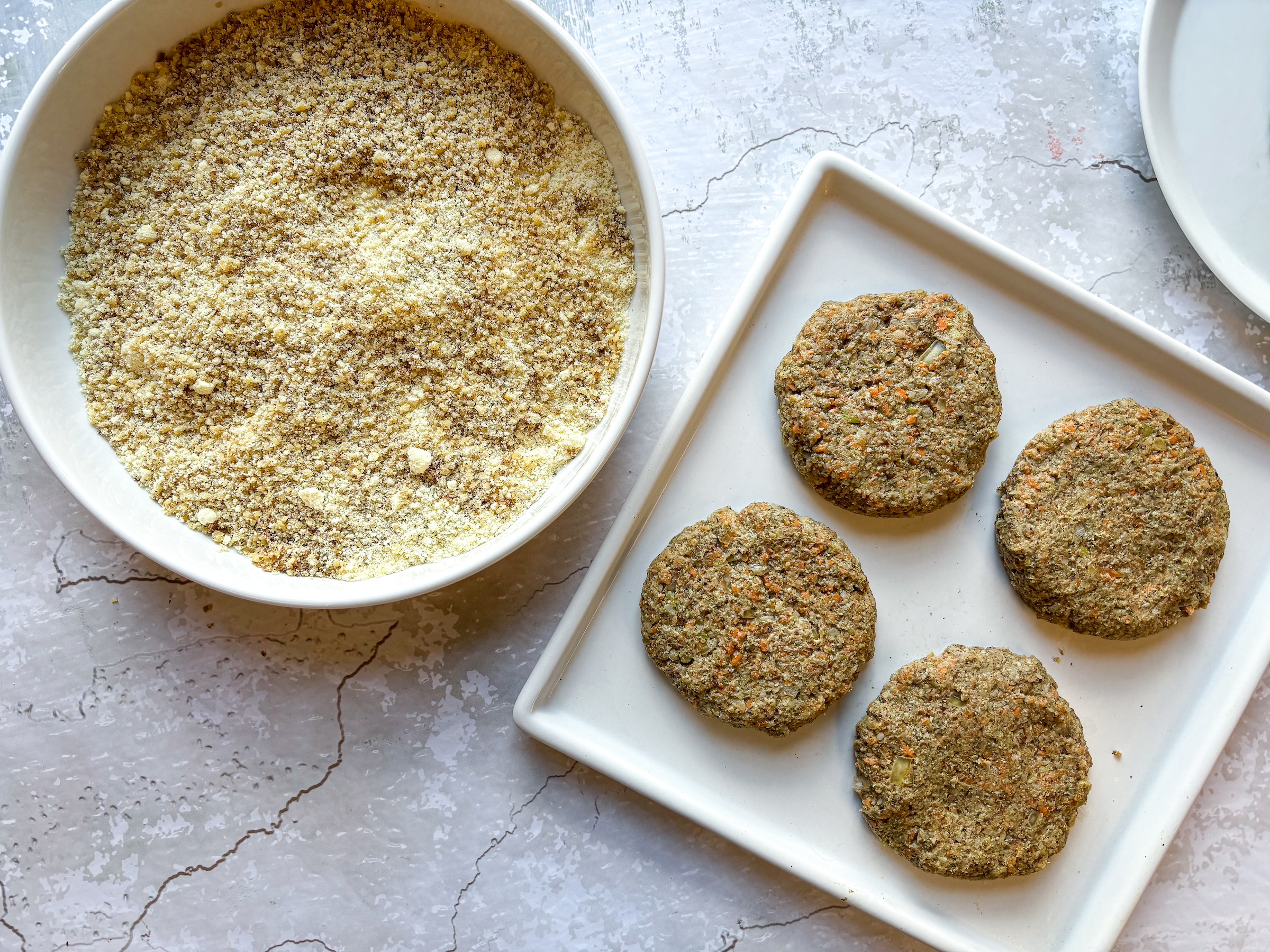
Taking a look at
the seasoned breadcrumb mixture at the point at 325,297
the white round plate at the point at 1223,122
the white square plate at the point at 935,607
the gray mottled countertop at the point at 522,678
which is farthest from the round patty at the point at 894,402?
the white round plate at the point at 1223,122

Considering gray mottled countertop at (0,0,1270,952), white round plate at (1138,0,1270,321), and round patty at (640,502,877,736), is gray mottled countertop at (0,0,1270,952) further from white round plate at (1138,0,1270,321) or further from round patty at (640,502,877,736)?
round patty at (640,502,877,736)

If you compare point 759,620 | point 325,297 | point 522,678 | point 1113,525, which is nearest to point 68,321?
point 325,297

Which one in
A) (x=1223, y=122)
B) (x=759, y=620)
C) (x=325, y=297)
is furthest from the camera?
(x=1223, y=122)

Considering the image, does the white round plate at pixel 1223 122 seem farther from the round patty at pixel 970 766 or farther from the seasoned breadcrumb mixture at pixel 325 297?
the seasoned breadcrumb mixture at pixel 325 297

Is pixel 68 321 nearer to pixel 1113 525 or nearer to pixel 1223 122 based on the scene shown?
pixel 1113 525

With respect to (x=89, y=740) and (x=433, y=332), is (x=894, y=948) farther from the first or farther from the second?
(x=89, y=740)

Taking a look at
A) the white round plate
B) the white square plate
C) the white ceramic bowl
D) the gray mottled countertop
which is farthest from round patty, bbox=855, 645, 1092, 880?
the white round plate
